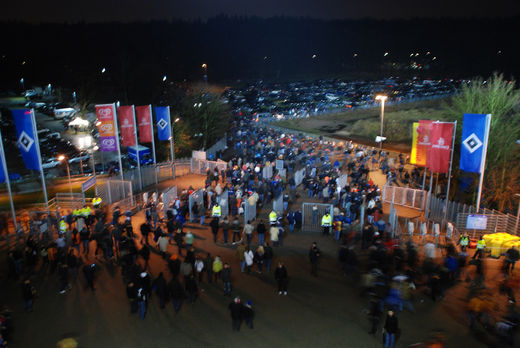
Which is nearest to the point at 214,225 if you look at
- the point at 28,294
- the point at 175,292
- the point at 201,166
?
the point at 175,292

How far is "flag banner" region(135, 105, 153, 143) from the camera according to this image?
2127 centimetres

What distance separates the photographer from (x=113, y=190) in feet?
66.1

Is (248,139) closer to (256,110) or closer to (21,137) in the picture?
(21,137)

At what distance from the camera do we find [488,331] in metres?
9.13

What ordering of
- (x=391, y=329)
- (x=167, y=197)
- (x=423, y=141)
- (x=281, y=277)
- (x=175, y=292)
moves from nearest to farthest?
(x=391, y=329) < (x=175, y=292) < (x=281, y=277) < (x=423, y=141) < (x=167, y=197)

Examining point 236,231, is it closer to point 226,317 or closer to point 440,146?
point 226,317

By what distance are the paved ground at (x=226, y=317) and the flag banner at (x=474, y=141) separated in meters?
5.66

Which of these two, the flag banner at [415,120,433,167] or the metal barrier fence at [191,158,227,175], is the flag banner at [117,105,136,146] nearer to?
the metal barrier fence at [191,158,227,175]

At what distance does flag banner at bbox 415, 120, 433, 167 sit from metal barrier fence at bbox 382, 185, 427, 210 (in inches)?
80.2

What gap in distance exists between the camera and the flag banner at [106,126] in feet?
63.2

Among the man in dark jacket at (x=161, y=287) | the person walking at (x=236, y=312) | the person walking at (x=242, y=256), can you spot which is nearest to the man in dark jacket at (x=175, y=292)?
→ the man in dark jacket at (x=161, y=287)

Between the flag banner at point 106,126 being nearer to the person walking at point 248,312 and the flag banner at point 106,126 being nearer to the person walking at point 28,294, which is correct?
the person walking at point 28,294

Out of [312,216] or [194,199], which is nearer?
[312,216]

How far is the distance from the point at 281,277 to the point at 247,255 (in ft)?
4.82
